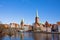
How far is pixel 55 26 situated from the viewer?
39.8 m

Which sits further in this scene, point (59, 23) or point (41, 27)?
point (41, 27)

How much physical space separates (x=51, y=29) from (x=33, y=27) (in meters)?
4.36

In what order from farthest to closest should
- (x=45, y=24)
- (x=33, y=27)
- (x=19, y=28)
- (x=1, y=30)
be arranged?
(x=45, y=24) → (x=33, y=27) → (x=19, y=28) → (x=1, y=30)

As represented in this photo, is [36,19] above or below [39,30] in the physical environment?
above

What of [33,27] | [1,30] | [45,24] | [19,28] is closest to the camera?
[1,30]

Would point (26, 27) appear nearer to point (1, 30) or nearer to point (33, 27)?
point (33, 27)

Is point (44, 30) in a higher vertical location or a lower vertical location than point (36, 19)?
lower

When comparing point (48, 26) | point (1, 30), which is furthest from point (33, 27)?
point (1, 30)

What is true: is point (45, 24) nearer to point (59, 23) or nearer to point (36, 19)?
point (36, 19)

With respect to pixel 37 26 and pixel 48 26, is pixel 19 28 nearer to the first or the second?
pixel 37 26

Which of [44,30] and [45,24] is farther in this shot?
[45,24]

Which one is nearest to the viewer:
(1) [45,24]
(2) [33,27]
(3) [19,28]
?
(3) [19,28]

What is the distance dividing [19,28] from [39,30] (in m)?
5.57

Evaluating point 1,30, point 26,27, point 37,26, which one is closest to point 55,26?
point 37,26
